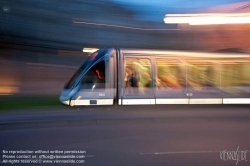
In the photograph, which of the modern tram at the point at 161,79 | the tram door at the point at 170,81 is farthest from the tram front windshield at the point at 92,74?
the tram door at the point at 170,81

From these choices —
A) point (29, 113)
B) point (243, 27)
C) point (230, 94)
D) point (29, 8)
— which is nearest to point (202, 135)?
point (230, 94)

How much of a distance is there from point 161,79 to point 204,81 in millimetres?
952

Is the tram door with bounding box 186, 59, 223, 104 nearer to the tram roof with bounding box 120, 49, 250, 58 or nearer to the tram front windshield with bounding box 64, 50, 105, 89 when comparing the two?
the tram roof with bounding box 120, 49, 250, 58

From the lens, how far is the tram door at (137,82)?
24.2ft

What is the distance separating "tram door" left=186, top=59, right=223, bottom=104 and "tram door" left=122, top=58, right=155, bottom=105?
0.86 metres

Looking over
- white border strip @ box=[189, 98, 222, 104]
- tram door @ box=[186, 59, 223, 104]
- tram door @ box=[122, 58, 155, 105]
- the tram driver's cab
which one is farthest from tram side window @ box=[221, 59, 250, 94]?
the tram driver's cab

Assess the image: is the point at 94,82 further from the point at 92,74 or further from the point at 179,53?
the point at 179,53

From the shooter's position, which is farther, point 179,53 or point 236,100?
point 179,53

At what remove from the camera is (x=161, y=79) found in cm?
740

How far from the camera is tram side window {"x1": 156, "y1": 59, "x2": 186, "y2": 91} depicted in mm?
7395

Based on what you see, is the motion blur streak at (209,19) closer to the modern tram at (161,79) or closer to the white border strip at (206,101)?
the modern tram at (161,79)

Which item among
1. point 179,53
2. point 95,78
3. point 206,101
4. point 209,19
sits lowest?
point 206,101
